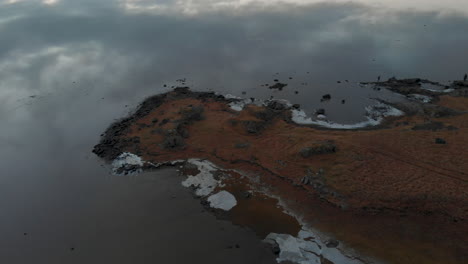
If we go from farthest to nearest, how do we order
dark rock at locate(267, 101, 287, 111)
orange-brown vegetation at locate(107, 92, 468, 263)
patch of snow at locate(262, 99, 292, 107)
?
patch of snow at locate(262, 99, 292, 107), dark rock at locate(267, 101, 287, 111), orange-brown vegetation at locate(107, 92, 468, 263)

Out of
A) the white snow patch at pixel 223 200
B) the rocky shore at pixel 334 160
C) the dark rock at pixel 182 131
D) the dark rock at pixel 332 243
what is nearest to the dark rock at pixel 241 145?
the rocky shore at pixel 334 160

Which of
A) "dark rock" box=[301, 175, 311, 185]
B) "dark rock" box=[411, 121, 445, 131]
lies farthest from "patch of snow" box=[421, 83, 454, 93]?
"dark rock" box=[301, 175, 311, 185]

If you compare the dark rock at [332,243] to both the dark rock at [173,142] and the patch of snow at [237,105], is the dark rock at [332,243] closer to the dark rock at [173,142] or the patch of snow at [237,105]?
the dark rock at [173,142]

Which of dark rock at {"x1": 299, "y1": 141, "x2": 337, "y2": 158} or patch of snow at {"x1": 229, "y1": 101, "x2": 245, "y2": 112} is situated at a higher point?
dark rock at {"x1": 299, "y1": 141, "x2": 337, "y2": 158}

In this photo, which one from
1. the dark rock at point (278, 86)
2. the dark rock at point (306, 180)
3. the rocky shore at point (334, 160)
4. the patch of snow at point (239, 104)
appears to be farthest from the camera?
the dark rock at point (278, 86)

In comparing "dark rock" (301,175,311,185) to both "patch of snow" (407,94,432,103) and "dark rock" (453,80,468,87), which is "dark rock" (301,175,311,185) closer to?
"patch of snow" (407,94,432,103)

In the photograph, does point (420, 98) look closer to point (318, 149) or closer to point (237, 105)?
point (318, 149)

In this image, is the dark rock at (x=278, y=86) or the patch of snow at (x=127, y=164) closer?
the patch of snow at (x=127, y=164)
